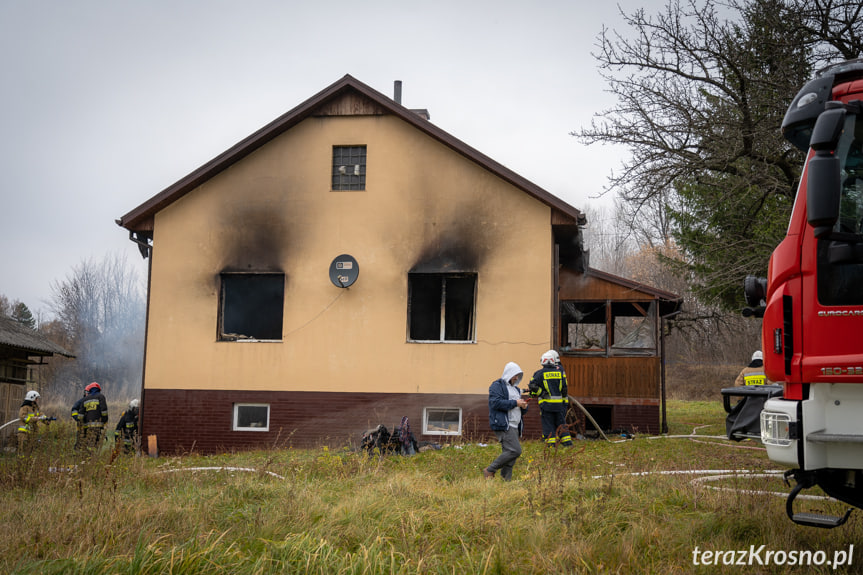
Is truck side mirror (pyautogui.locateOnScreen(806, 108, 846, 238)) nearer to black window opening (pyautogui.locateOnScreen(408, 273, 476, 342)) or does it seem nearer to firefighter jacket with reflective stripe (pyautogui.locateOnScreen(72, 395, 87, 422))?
black window opening (pyautogui.locateOnScreen(408, 273, 476, 342))

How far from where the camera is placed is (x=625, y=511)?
6605mm

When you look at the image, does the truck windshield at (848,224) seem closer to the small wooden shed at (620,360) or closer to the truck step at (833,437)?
the truck step at (833,437)

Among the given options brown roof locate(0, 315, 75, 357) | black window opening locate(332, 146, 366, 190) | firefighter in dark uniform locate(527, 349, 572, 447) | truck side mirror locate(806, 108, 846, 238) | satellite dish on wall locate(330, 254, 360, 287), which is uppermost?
black window opening locate(332, 146, 366, 190)

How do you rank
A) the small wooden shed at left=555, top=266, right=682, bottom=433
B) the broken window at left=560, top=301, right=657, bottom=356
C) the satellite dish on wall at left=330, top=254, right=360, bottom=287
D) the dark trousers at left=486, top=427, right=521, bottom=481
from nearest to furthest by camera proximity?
the dark trousers at left=486, top=427, right=521, bottom=481 → the satellite dish on wall at left=330, top=254, right=360, bottom=287 → the small wooden shed at left=555, top=266, right=682, bottom=433 → the broken window at left=560, top=301, right=657, bottom=356

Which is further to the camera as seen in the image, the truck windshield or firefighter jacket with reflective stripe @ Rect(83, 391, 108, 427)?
firefighter jacket with reflective stripe @ Rect(83, 391, 108, 427)

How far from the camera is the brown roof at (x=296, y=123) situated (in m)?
14.6

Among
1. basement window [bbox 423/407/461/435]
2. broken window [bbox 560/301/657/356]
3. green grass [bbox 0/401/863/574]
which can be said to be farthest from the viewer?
broken window [bbox 560/301/657/356]

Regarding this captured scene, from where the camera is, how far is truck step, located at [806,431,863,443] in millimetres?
4551

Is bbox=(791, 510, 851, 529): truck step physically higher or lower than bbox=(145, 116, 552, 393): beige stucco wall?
lower

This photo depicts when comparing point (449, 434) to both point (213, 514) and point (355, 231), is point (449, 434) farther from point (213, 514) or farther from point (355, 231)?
point (213, 514)

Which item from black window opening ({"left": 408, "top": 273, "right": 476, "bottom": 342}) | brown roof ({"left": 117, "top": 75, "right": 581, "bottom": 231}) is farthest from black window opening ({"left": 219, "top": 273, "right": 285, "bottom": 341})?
black window opening ({"left": 408, "top": 273, "right": 476, "bottom": 342})

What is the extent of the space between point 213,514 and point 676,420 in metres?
18.6

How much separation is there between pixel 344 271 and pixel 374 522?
926cm

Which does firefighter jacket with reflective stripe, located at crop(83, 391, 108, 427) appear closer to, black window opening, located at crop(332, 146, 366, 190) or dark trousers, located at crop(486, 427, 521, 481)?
black window opening, located at crop(332, 146, 366, 190)
